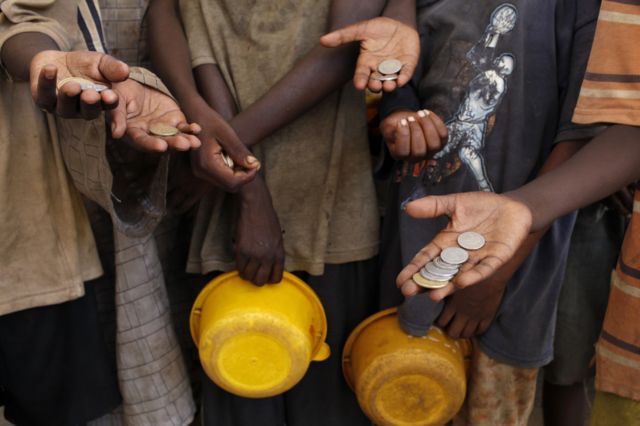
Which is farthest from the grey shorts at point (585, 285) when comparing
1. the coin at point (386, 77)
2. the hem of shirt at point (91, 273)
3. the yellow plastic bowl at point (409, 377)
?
the hem of shirt at point (91, 273)

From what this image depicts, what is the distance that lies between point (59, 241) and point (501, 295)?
38.3 inches

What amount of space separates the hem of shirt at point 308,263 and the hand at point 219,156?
0.87ft

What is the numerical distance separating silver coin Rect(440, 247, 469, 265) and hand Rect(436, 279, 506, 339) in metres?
0.34

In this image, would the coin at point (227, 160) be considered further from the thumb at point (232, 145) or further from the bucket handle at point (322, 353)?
the bucket handle at point (322, 353)

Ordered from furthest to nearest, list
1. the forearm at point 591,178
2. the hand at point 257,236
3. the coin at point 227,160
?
the hand at point 257,236 → the coin at point 227,160 → the forearm at point 591,178

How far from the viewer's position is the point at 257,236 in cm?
157

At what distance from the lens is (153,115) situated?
139 cm

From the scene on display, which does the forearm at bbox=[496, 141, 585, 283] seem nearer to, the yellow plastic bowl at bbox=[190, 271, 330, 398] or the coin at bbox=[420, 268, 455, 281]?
the coin at bbox=[420, 268, 455, 281]

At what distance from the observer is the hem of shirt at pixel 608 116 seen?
1188 mm

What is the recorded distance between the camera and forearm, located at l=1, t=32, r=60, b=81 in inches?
51.6

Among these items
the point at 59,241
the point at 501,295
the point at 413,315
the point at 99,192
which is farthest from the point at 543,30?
the point at 59,241

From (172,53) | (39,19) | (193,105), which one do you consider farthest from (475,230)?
(39,19)

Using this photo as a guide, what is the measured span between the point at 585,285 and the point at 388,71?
2.59ft

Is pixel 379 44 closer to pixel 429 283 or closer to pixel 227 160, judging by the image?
pixel 227 160
